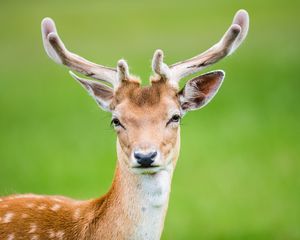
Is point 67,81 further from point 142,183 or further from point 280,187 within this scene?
point 142,183

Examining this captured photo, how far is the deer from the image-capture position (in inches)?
281

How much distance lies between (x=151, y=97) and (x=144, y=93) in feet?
0.24

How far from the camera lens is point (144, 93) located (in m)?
7.43

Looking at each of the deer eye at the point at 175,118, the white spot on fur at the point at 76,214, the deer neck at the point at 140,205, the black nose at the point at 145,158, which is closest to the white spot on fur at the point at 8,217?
the white spot on fur at the point at 76,214

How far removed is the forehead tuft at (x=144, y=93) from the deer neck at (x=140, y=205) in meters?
0.45

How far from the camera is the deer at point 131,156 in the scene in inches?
281

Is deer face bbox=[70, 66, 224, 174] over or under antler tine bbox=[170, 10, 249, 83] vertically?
under

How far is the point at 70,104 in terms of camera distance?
1997 cm

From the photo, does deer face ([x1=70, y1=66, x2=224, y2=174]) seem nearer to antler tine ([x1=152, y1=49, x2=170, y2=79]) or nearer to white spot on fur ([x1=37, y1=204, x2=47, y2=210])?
antler tine ([x1=152, y1=49, x2=170, y2=79])

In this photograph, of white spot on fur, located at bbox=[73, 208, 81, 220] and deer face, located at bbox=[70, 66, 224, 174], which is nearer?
deer face, located at bbox=[70, 66, 224, 174]

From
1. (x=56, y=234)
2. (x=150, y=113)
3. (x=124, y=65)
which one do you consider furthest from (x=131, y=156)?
(x=56, y=234)

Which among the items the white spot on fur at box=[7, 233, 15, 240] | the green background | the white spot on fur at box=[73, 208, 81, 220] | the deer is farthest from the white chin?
the green background

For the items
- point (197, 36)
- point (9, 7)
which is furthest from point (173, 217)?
point (9, 7)

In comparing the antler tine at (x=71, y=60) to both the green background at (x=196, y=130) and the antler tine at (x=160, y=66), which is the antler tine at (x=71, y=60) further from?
the green background at (x=196, y=130)
